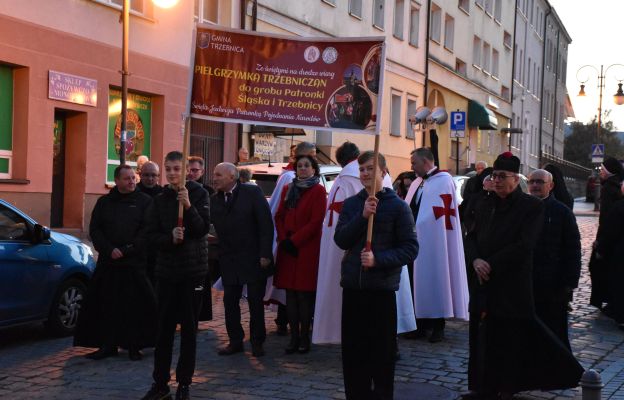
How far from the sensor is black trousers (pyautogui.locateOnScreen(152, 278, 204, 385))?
6742 mm

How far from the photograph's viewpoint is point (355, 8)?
2852 cm

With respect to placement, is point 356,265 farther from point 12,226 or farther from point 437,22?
point 437,22

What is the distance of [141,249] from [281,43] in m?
2.33

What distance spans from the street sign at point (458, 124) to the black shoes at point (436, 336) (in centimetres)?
1597

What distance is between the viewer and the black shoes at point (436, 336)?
9.53 m

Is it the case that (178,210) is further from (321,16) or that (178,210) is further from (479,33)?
(479,33)

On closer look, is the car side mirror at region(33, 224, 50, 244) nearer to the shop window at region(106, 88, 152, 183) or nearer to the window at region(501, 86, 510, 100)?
the shop window at region(106, 88, 152, 183)

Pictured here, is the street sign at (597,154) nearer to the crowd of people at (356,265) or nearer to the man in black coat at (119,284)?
the crowd of people at (356,265)

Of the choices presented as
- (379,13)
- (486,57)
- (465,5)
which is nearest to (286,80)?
(379,13)

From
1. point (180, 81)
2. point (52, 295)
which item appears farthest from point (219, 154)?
point (52, 295)

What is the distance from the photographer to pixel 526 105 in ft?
181

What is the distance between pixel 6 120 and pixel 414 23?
20.1m

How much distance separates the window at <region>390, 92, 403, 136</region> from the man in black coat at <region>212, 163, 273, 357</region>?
76.8 ft

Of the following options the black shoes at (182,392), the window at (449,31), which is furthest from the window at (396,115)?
the black shoes at (182,392)
